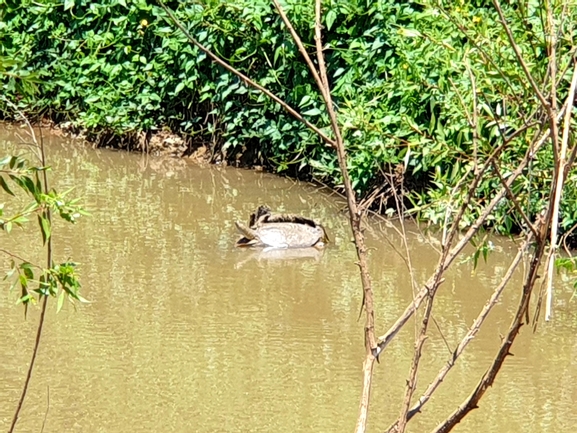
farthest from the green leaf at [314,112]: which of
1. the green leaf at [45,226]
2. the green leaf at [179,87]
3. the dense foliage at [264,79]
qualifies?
the green leaf at [45,226]

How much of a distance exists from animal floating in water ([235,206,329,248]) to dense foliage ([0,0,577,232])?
57cm

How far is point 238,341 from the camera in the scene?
4.70 metres

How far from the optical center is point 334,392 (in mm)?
4207

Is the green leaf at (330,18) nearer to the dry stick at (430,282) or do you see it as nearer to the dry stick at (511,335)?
the dry stick at (430,282)

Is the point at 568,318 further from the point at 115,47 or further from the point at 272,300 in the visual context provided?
the point at 115,47

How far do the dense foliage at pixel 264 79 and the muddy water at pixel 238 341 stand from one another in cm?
70

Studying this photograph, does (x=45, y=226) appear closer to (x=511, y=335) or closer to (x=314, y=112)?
(x=511, y=335)

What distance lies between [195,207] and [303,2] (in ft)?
5.15

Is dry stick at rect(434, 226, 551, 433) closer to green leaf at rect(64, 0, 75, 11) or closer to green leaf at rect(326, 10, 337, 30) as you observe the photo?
green leaf at rect(326, 10, 337, 30)

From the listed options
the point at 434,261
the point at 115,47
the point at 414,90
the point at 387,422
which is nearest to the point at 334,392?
the point at 387,422

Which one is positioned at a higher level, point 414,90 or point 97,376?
point 414,90

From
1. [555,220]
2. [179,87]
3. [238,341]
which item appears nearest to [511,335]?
[555,220]

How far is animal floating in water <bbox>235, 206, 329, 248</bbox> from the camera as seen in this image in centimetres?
631

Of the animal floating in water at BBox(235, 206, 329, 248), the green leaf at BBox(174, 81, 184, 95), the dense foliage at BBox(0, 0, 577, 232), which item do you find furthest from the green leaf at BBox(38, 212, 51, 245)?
the green leaf at BBox(174, 81, 184, 95)
